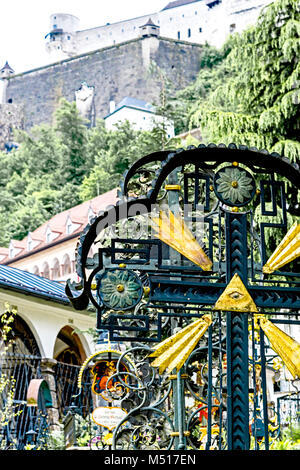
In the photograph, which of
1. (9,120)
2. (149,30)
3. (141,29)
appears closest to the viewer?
(149,30)

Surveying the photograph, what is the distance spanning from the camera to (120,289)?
4375 mm

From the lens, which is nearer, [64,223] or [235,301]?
[235,301]

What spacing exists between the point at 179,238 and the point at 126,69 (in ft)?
274

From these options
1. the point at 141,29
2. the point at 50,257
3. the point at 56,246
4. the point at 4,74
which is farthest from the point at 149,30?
the point at 50,257

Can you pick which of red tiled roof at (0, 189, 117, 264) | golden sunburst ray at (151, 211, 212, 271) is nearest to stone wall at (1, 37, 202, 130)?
red tiled roof at (0, 189, 117, 264)

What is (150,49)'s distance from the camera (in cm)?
8531

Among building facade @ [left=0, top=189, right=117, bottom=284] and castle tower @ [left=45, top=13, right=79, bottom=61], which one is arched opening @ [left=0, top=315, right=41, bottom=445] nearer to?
building facade @ [left=0, top=189, right=117, bottom=284]

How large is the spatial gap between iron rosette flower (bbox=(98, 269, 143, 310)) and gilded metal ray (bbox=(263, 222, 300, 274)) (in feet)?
2.18

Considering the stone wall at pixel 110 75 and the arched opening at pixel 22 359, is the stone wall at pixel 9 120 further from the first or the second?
the arched opening at pixel 22 359

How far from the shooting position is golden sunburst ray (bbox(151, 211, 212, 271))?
429 centimetres

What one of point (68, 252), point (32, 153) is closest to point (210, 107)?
point (68, 252)

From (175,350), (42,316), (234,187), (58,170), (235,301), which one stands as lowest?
(175,350)

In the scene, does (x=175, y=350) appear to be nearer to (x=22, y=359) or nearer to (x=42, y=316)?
(x=22, y=359)

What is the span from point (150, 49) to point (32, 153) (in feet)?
78.0
